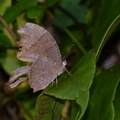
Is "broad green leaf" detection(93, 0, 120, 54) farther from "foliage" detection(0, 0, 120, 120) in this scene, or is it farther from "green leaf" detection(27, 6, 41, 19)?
"green leaf" detection(27, 6, 41, 19)

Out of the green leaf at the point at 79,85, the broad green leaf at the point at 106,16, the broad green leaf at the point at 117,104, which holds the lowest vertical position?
the broad green leaf at the point at 117,104

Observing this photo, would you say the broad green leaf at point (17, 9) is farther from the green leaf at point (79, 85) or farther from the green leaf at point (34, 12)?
the green leaf at point (79, 85)

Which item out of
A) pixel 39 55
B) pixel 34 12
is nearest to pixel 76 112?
pixel 39 55

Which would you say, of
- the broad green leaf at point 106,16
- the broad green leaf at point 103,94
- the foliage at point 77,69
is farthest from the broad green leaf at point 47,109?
the broad green leaf at point 106,16

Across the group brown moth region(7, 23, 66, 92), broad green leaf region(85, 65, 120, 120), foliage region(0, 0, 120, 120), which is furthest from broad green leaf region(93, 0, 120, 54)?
brown moth region(7, 23, 66, 92)

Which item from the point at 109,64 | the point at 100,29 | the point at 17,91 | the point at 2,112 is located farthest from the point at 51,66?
the point at 109,64

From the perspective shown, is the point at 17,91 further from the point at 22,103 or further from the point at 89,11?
the point at 89,11

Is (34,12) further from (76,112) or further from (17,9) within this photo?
(76,112)

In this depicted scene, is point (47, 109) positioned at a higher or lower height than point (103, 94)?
higher
